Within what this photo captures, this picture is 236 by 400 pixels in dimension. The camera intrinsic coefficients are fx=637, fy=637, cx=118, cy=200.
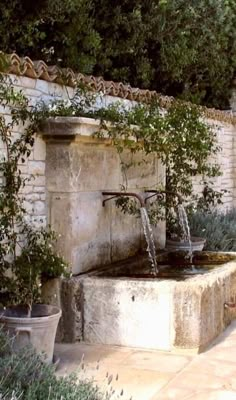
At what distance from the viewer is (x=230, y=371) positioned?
435 cm

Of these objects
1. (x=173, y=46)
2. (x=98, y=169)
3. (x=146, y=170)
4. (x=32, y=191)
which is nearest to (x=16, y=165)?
(x=32, y=191)

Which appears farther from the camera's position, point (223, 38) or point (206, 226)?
point (223, 38)

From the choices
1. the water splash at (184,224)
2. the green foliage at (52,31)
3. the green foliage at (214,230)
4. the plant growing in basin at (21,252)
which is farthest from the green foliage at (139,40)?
the green foliage at (214,230)

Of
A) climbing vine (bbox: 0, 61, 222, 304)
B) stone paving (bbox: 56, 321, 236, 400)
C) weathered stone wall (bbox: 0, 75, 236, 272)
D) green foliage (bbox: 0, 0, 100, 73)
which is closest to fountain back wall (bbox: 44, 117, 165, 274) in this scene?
weathered stone wall (bbox: 0, 75, 236, 272)

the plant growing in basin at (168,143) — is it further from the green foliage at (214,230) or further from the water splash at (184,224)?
the green foliage at (214,230)

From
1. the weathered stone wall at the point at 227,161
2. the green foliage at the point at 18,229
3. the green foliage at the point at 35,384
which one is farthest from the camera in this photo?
the weathered stone wall at the point at 227,161

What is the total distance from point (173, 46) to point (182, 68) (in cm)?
66

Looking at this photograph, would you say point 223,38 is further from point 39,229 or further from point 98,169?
point 39,229

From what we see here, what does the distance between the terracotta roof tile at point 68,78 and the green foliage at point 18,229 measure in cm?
19

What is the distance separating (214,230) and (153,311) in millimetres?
3068

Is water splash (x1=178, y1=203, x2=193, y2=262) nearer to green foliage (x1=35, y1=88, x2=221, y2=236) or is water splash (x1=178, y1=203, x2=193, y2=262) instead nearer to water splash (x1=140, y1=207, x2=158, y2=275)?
green foliage (x1=35, y1=88, x2=221, y2=236)

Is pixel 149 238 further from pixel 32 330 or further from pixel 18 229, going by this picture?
pixel 32 330

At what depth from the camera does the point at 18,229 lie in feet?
16.1

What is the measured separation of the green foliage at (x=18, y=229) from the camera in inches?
180
